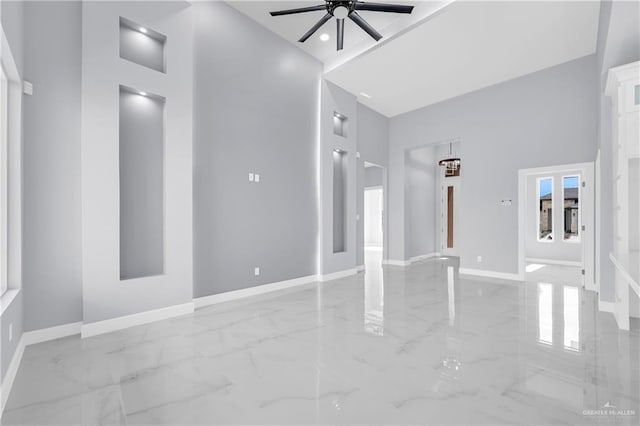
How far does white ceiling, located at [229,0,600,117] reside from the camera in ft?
14.0

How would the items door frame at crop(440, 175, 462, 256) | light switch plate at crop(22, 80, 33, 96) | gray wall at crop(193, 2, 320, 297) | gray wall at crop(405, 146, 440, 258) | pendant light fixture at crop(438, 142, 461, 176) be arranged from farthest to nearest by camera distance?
door frame at crop(440, 175, 462, 256), gray wall at crop(405, 146, 440, 258), pendant light fixture at crop(438, 142, 461, 176), gray wall at crop(193, 2, 320, 297), light switch plate at crop(22, 80, 33, 96)

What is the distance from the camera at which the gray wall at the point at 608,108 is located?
3.33 meters

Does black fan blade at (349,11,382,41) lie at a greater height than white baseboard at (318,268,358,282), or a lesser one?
greater

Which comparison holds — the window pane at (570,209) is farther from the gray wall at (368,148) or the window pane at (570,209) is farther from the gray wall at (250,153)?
the gray wall at (250,153)

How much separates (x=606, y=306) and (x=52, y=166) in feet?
21.9

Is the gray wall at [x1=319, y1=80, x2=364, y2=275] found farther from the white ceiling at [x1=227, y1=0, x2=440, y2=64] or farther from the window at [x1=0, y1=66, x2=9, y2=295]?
the window at [x1=0, y1=66, x2=9, y2=295]

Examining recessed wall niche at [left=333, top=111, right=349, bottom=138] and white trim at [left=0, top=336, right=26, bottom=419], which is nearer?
white trim at [left=0, top=336, right=26, bottom=419]

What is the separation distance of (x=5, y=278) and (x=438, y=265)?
26.0 ft

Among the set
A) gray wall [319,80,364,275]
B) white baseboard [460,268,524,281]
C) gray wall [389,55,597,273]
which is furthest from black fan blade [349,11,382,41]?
white baseboard [460,268,524,281]

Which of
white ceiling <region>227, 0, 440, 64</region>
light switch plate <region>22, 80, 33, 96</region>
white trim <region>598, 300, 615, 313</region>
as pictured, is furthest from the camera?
white ceiling <region>227, 0, 440, 64</region>

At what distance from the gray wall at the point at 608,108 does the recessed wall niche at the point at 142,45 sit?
5118mm

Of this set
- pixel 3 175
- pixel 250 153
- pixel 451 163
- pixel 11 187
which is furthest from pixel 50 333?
pixel 451 163

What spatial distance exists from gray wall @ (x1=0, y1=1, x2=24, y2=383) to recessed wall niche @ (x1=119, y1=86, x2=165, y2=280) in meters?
0.88

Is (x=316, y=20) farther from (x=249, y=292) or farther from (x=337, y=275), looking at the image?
(x=337, y=275)
